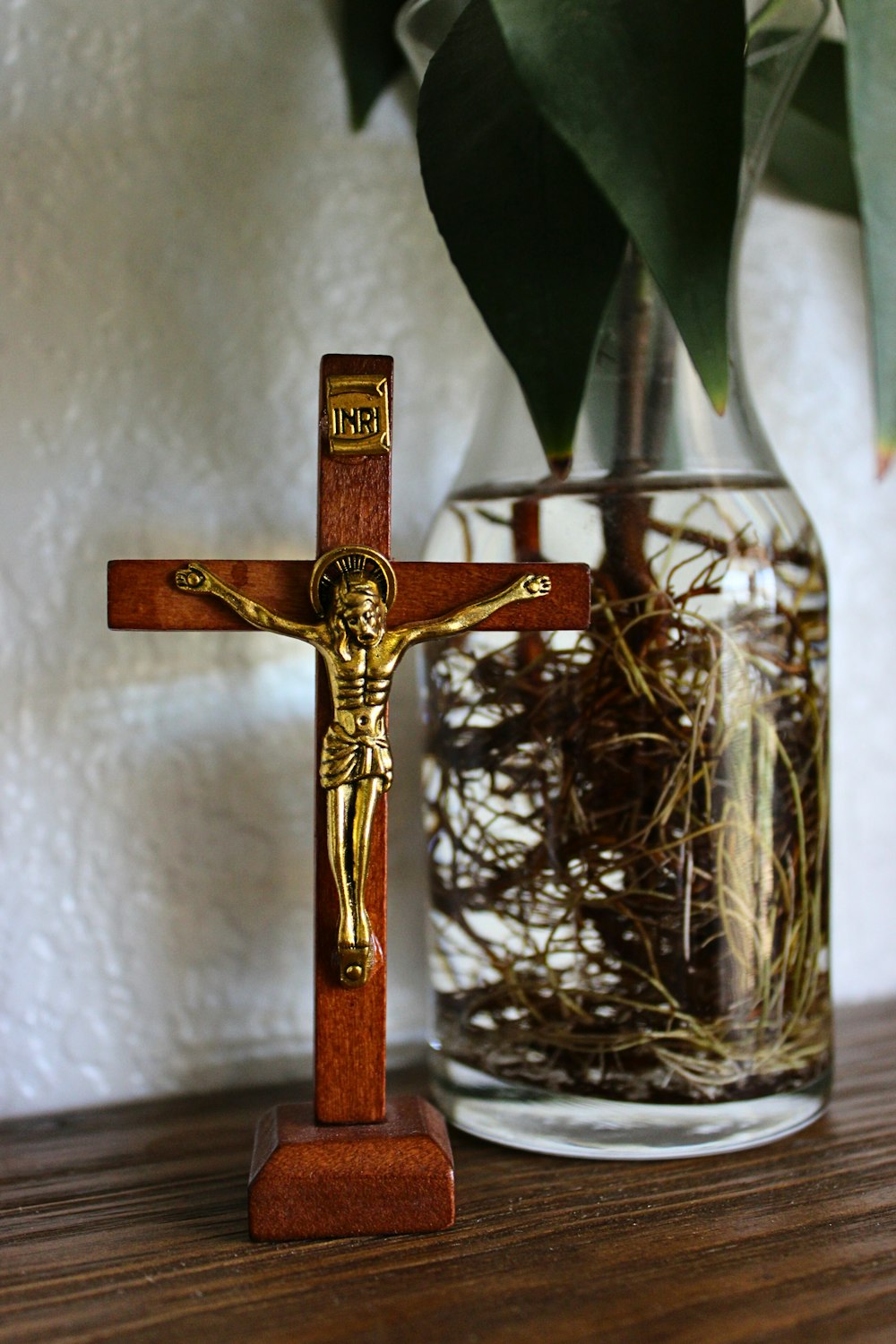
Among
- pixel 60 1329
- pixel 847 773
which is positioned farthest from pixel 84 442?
pixel 847 773

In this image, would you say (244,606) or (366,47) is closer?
(244,606)

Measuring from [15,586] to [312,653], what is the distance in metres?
0.15

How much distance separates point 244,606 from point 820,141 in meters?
0.48

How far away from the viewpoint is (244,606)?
0.46m

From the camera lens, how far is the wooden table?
38 centimetres

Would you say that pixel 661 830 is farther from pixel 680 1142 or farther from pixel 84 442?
pixel 84 442

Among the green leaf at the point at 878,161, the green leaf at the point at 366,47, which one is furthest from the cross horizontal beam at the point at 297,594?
A: the green leaf at the point at 366,47

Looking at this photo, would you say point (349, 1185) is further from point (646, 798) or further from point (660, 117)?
point (660, 117)

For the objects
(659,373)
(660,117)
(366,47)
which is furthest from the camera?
(366,47)

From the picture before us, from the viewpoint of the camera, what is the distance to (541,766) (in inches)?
20.2

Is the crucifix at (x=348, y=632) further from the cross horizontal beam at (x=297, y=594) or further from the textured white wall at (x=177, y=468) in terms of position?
the textured white wall at (x=177, y=468)

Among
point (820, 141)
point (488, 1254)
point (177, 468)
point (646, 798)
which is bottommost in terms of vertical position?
point (488, 1254)

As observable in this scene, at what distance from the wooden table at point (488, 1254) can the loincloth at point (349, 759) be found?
16cm

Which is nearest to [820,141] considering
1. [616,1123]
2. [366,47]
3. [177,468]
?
[366,47]
